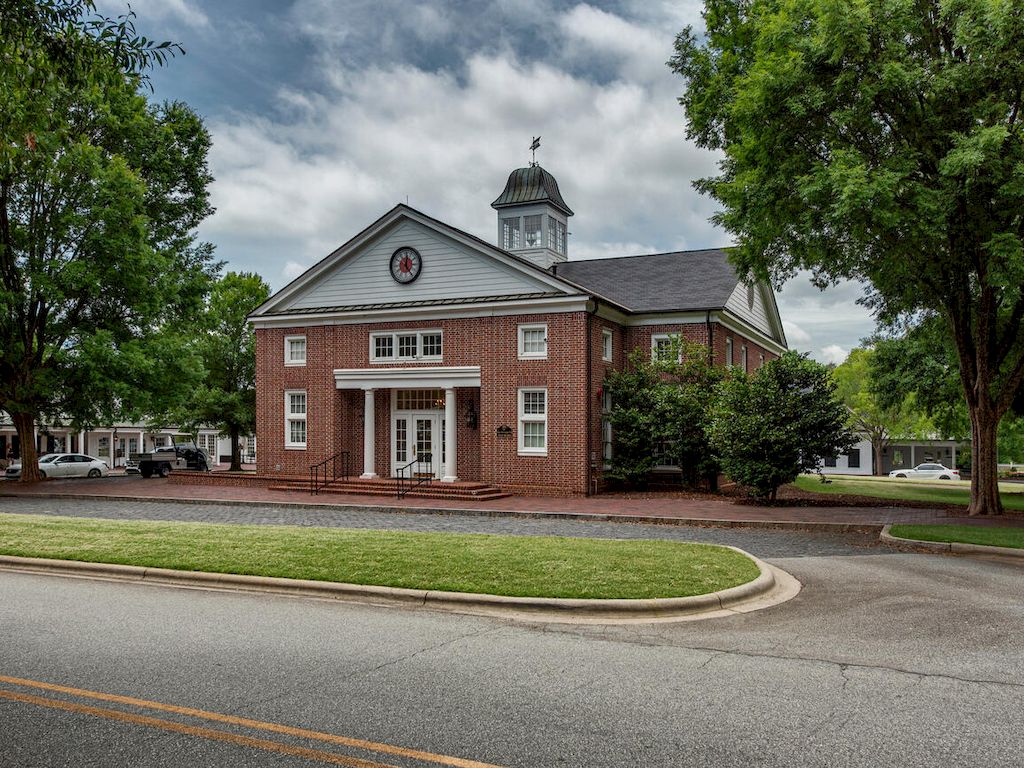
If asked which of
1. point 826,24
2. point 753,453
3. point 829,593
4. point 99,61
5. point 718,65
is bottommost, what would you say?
point 829,593

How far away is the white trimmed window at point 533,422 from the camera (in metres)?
25.0

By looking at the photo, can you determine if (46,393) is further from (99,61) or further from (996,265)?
(996,265)

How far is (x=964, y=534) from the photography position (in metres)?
14.0

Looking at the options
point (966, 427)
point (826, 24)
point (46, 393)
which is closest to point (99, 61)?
point (826, 24)

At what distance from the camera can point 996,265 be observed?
14141 mm

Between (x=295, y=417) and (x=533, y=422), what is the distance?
915 cm

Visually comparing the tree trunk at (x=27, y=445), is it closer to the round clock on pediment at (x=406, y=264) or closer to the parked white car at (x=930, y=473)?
the round clock on pediment at (x=406, y=264)

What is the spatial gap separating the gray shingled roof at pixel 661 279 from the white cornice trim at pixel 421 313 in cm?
258

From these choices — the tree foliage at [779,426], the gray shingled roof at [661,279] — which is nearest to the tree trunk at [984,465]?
the tree foliage at [779,426]

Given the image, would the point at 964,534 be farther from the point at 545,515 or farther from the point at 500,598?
the point at 500,598

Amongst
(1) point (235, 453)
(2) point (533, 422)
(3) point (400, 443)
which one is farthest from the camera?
(1) point (235, 453)

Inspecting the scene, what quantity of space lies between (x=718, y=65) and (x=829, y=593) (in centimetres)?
1326

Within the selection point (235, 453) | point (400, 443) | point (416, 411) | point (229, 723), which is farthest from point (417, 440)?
point (229, 723)

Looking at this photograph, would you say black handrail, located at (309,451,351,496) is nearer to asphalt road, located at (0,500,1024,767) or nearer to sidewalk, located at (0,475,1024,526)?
sidewalk, located at (0,475,1024,526)
